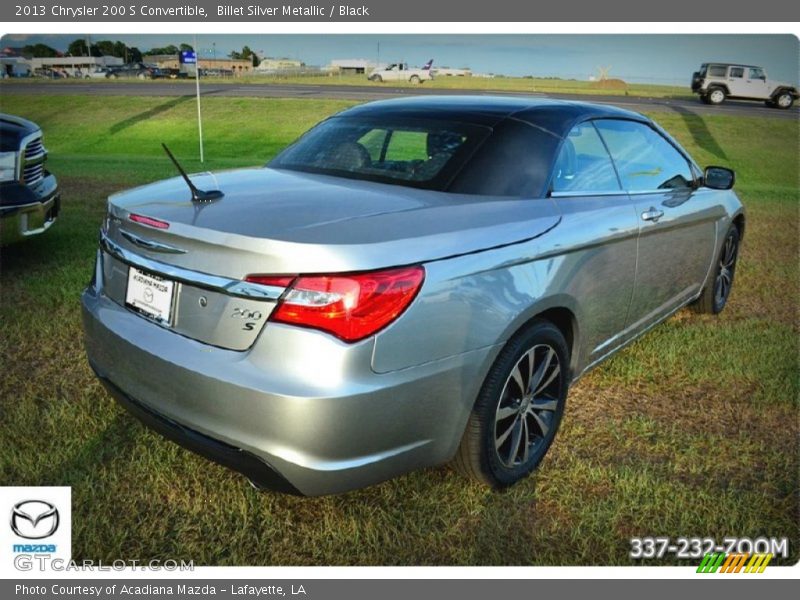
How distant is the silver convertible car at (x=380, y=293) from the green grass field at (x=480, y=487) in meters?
0.26

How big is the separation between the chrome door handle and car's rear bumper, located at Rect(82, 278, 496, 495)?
1.55m

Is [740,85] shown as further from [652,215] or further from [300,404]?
[300,404]

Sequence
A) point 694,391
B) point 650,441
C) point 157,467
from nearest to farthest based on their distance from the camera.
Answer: point 157,467, point 650,441, point 694,391

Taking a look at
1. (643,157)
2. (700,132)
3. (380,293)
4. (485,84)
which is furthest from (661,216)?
(485,84)

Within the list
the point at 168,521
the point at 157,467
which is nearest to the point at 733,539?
the point at 168,521

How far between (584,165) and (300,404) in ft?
6.58

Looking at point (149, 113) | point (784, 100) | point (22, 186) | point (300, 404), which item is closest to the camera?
point (300, 404)

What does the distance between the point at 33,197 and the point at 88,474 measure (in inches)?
124

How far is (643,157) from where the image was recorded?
3.75 metres

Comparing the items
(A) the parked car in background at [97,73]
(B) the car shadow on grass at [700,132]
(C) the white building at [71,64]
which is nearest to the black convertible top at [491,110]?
(B) the car shadow on grass at [700,132]

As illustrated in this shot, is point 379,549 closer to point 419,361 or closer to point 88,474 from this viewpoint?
point 419,361

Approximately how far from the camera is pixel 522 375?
2650 millimetres

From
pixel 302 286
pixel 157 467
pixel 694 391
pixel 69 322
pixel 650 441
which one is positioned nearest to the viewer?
pixel 302 286

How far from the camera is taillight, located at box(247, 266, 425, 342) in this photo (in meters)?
1.93
